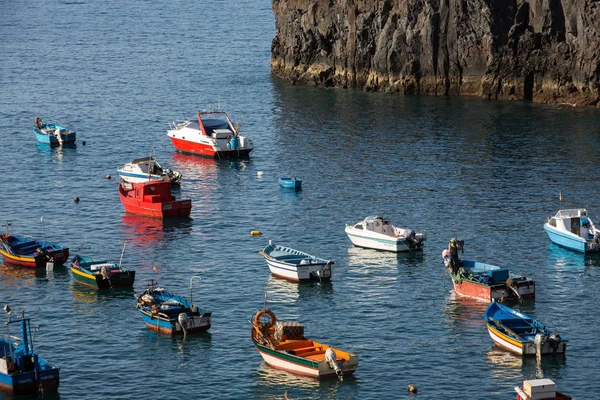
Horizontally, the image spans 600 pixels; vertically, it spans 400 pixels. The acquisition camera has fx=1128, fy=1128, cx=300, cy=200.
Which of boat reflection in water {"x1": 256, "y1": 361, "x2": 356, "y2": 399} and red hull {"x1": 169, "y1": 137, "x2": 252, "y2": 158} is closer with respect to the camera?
boat reflection in water {"x1": 256, "y1": 361, "x2": 356, "y2": 399}

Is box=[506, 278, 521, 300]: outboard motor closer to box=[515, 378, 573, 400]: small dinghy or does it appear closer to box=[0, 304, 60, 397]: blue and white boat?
box=[515, 378, 573, 400]: small dinghy

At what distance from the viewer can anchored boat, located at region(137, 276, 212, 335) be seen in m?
77.9

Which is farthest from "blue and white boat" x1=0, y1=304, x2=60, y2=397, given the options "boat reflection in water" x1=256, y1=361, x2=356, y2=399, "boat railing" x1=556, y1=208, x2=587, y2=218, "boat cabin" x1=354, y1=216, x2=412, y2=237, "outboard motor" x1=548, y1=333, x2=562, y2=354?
"boat railing" x1=556, y1=208, x2=587, y2=218

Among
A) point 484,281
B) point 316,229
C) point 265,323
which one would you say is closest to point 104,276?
point 265,323

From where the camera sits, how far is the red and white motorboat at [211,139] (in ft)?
449

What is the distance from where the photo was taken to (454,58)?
518ft

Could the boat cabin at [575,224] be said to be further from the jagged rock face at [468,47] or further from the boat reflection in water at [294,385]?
the jagged rock face at [468,47]

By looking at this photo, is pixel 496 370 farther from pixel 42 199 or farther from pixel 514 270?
pixel 42 199

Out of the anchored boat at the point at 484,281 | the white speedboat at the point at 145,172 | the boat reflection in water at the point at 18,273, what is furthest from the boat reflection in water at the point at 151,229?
the anchored boat at the point at 484,281

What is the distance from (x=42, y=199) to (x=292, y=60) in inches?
2779

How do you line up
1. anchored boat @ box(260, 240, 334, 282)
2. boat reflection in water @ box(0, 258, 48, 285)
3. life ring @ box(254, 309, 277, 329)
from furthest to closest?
boat reflection in water @ box(0, 258, 48, 285) < anchored boat @ box(260, 240, 334, 282) < life ring @ box(254, 309, 277, 329)

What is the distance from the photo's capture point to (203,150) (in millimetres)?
138125

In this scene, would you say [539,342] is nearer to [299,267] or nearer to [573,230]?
[299,267]

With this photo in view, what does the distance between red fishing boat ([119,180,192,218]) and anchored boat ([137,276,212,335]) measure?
2837 cm
